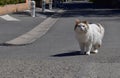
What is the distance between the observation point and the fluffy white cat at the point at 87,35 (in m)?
15.5

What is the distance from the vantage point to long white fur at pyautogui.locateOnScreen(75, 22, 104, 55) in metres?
15.7

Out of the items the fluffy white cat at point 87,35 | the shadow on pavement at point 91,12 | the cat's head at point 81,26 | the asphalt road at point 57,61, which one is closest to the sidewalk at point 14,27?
the asphalt road at point 57,61

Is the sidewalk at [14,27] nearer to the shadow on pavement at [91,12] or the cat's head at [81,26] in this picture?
the cat's head at [81,26]

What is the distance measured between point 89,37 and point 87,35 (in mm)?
125

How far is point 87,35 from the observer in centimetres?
1572

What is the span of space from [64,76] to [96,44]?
16.0 ft

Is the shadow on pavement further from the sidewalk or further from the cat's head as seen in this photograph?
the cat's head

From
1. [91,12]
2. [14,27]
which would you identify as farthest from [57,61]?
[91,12]

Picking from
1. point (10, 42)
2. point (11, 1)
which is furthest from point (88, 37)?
point (11, 1)

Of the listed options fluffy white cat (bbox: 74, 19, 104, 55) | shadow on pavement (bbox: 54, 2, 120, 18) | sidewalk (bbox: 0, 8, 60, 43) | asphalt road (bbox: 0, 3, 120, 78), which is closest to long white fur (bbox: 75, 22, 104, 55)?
fluffy white cat (bbox: 74, 19, 104, 55)

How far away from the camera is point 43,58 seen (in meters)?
15.4

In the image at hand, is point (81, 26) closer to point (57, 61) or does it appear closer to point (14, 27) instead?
point (57, 61)

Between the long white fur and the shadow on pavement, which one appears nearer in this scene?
the long white fur

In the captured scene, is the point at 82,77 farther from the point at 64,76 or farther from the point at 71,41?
the point at 71,41
